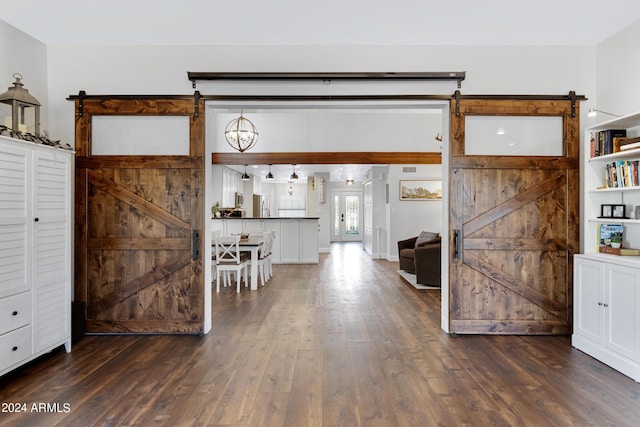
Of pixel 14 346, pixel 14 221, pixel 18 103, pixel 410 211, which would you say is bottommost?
pixel 14 346

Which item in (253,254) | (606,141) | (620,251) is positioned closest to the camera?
(620,251)

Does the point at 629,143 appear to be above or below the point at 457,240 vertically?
above

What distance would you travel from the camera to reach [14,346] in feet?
8.41

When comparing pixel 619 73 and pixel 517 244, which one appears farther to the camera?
pixel 517 244

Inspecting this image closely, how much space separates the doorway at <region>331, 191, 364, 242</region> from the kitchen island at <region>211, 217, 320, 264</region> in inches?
238

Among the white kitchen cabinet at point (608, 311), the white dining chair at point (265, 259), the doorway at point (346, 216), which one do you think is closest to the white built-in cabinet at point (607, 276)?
the white kitchen cabinet at point (608, 311)

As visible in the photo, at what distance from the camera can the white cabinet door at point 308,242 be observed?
8.22 meters

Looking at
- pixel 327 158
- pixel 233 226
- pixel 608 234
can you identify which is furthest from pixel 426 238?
pixel 233 226

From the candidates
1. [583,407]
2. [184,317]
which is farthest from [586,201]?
[184,317]

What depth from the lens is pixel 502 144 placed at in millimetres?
3576

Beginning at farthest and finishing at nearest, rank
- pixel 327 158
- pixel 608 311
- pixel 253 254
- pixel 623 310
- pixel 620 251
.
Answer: pixel 327 158
pixel 253 254
pixel 620 251
pixel 608 311
pixel 623 310

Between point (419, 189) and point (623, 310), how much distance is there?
6.00m

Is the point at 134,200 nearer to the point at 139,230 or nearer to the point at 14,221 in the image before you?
the point at 139,230

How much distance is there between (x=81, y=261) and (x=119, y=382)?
158cm
